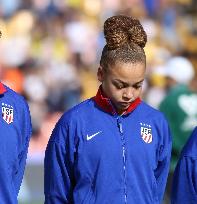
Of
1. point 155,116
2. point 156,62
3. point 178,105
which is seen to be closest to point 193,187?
point 155,116

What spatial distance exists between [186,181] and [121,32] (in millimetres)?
940

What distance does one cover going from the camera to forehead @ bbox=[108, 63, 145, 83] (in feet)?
14.8

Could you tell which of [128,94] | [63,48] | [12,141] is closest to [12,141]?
[12,141]

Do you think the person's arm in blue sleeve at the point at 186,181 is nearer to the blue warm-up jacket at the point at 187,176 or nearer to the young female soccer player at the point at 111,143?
the blue warm-up jacket at the point at 187,176

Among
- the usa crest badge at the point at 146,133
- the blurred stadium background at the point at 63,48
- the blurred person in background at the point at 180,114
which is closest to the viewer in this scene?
the usa crest badge at the point at 146,133

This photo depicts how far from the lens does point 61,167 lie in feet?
14.9

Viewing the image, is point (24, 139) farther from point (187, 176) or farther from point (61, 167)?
point (187, 176)

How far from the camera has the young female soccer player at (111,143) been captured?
4.49 meters

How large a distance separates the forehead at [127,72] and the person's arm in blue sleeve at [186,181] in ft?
1.86

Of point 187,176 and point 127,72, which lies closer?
point 127,72

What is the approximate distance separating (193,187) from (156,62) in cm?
772

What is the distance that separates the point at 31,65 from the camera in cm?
1150

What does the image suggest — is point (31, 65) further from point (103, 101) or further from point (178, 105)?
point (103, 101)

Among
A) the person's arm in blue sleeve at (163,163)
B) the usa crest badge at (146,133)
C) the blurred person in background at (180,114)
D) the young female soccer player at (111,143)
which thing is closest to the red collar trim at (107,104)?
the young female soccer player at (111,143)
